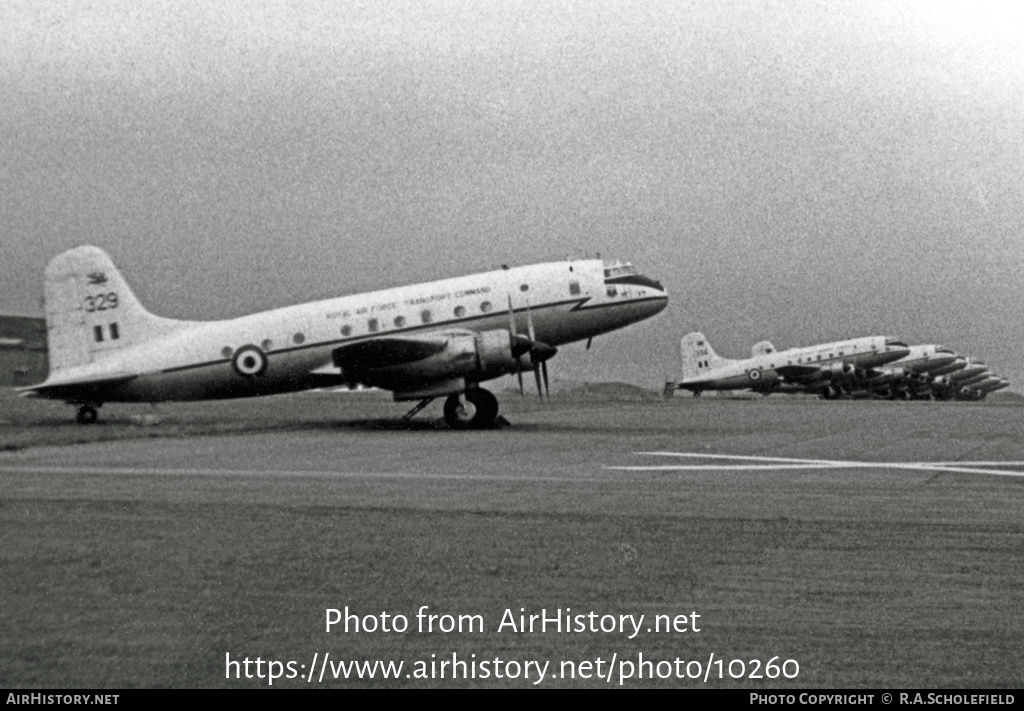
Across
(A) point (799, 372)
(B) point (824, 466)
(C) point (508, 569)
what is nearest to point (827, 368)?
(A) point (799, 372)

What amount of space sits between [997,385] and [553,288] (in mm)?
136206

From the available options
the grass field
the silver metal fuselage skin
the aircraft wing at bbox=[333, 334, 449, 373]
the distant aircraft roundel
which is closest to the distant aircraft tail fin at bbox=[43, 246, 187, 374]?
the silver metal fuselage skin

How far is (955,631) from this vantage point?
6.40 m

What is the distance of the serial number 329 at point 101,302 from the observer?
110 feet

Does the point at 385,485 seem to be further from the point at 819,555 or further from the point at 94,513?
the point at 819,555

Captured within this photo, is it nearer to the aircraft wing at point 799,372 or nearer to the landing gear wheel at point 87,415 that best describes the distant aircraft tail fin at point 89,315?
the landing gear wheel at point 87,415

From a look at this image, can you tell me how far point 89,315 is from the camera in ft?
110

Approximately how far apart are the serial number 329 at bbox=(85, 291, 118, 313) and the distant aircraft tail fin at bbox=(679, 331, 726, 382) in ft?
238

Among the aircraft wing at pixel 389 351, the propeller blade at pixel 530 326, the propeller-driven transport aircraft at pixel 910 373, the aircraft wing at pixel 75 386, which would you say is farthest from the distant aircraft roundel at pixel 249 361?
the propeller-driven transport aircraft at pixel 910 373

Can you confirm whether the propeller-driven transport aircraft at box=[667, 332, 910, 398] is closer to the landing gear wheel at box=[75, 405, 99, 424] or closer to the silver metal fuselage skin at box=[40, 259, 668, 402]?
the silver metal fuselage skin at box=[40, 259, 668, 402]

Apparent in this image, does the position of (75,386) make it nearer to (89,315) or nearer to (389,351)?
(89,315)

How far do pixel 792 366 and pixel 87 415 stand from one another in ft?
224

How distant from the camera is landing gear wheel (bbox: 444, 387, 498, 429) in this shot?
3111 cm

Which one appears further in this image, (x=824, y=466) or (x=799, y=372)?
(x=799, y=372)
